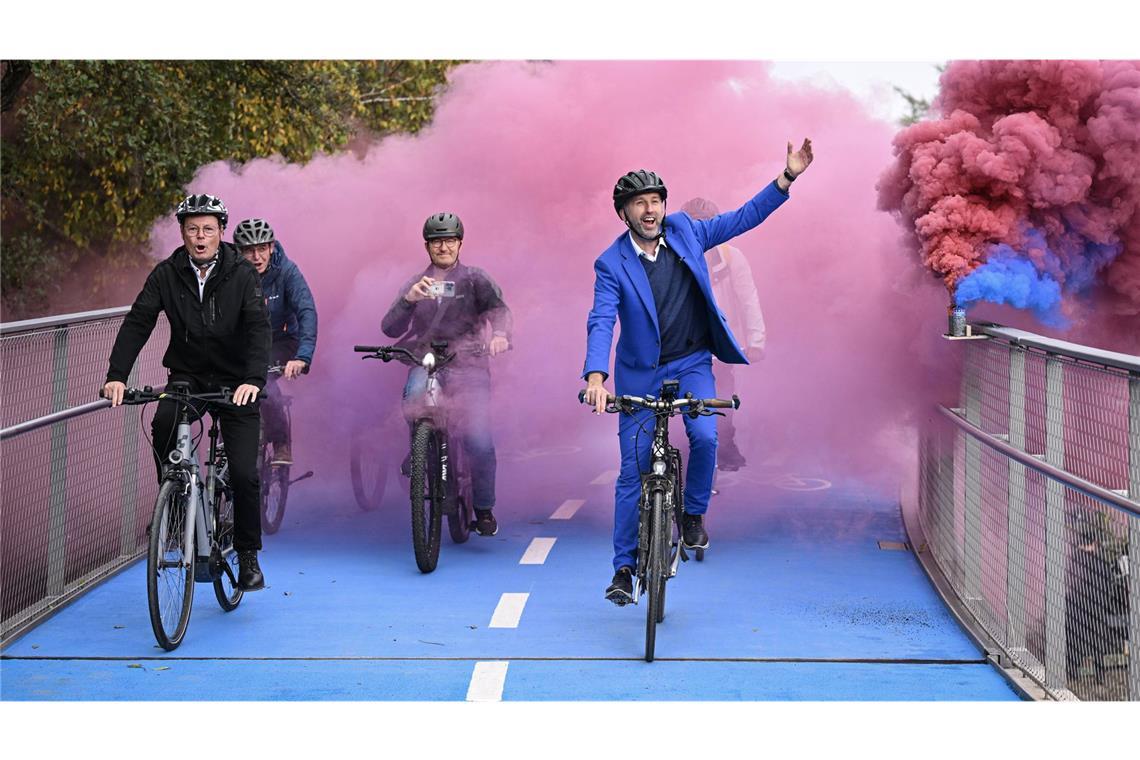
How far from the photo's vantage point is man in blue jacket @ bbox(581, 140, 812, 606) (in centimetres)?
820

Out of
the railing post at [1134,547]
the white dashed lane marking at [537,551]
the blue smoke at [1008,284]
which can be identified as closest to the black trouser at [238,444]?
the white dashed lane marking at [537,551]

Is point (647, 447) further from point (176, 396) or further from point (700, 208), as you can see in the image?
point (700, 208)

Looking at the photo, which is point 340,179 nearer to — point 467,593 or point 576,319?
point 576,319

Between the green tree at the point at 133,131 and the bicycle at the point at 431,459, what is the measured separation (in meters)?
6.94

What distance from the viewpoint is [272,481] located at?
1152 cm

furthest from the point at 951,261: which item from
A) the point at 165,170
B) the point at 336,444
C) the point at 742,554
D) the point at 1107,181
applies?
the point at 165,170

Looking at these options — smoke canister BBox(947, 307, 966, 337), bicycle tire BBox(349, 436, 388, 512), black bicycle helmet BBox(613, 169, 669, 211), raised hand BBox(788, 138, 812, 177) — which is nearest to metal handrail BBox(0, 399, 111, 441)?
bicycle tire BBox(349, 436, 388, 512)

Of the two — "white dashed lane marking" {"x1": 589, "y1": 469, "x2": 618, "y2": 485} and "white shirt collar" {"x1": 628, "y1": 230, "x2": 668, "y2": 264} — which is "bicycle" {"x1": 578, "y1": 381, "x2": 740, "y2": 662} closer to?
"white shirt collar" {"x1": 628, "y1": 230, "x2": 668, "y2": 264}

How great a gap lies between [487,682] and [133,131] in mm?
10537

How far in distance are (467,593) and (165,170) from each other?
344 inches

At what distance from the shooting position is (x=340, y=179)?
571 inches

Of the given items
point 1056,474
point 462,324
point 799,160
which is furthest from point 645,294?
point 462,324

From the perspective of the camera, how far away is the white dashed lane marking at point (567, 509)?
39.5 feet

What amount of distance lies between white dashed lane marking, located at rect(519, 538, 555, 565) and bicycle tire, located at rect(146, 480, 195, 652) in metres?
2.60
